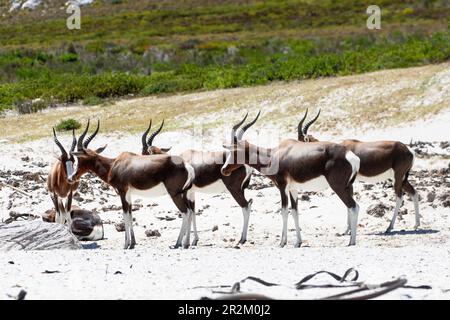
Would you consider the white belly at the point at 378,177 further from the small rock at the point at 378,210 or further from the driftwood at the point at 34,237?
the driftwood at the point at 34,237

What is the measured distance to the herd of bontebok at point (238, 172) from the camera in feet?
47.0

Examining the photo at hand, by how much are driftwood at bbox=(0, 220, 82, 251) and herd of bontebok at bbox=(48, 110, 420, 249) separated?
1238 millimetres

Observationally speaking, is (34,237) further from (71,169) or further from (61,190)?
(61,190)

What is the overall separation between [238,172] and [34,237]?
3.64m

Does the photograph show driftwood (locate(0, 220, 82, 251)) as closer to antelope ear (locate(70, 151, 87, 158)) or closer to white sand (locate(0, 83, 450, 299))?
white sand (locate(0, 83, 450, 299))

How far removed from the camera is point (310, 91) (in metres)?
29.2

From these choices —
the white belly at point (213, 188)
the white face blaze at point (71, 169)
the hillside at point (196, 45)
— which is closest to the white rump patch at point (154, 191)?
the white belly at point (213, 188)

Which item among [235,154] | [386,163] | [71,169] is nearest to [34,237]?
[71,169]

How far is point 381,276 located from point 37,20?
76306mm

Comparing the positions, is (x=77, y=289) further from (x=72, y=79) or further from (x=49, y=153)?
(x=72, y=79)

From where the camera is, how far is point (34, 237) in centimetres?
1362

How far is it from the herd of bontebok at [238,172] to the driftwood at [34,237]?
1238 mm

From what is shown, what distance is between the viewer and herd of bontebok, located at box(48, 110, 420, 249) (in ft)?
47.0

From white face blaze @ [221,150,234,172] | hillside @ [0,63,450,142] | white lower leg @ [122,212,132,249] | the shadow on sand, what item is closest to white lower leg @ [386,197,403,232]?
the shadow on sand
